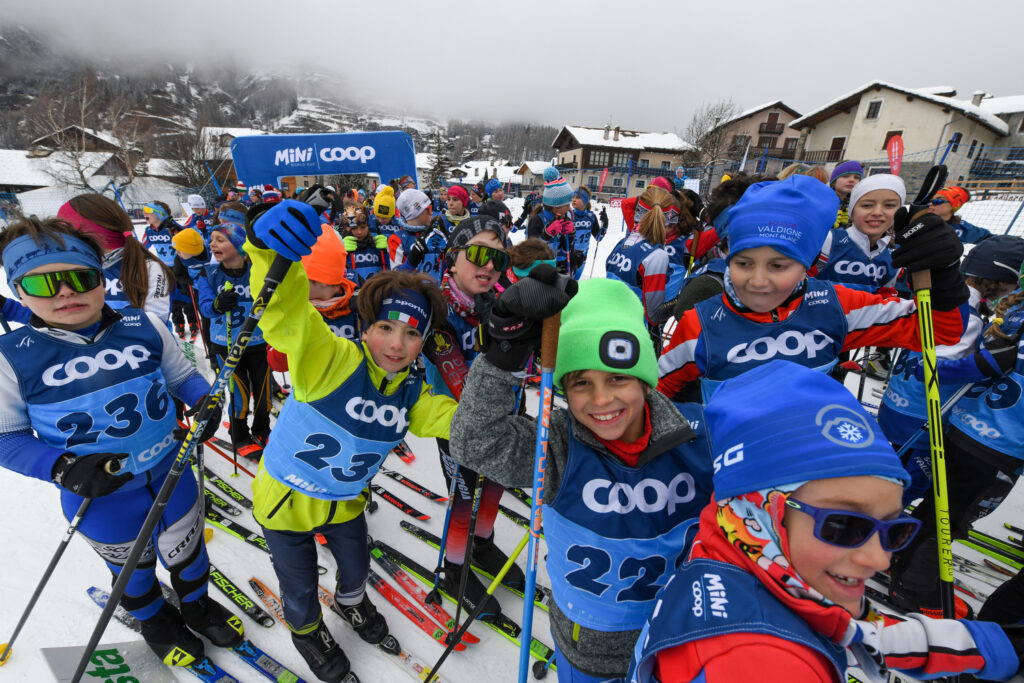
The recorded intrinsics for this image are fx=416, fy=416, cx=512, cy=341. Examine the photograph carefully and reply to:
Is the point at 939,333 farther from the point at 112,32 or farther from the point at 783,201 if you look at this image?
the point at 112,32

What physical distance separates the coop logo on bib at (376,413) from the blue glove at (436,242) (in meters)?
3.61

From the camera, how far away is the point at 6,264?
1.88m

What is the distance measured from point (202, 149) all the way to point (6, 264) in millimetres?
49886

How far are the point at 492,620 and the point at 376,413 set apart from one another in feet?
5.79

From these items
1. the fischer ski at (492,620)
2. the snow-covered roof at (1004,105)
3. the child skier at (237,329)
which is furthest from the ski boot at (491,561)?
the snow-covered roof at (1004,105)

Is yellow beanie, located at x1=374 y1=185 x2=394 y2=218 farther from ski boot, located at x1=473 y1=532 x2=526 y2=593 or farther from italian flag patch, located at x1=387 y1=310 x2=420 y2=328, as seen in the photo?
ski boot, located at x1=473 y1=532 x2=526 y2=593

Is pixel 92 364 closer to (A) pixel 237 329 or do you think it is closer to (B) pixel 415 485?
(A) pixel 237 329

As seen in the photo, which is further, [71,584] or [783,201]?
[71,584]

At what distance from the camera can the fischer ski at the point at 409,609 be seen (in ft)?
8.96

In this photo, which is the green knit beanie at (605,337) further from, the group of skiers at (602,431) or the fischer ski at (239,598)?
the fischer ski at (239,598)

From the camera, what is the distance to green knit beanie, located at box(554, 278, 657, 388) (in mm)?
A: 1373

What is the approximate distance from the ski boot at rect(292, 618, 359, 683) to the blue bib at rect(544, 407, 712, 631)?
5.63 ft

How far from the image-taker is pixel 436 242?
17.9ft

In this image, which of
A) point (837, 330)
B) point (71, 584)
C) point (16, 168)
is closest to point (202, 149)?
point (16, 168)
